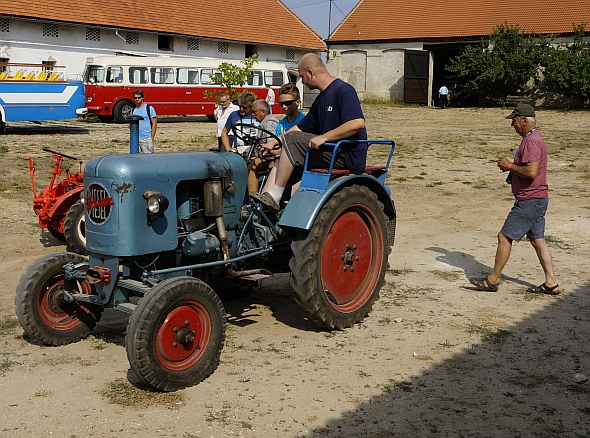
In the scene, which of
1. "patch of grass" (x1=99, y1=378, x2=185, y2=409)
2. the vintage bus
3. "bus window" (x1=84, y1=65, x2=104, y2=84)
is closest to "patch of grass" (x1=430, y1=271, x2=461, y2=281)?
"patch of grass" (x1=99, y1=378, x2=185, y2=409)

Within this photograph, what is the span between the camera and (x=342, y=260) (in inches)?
225

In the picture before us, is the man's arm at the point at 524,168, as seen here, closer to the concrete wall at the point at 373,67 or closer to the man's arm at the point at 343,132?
the man's arm at the point at 343,132

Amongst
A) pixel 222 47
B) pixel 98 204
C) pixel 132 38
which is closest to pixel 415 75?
pixel 222 47

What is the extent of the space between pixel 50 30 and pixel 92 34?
1675mm

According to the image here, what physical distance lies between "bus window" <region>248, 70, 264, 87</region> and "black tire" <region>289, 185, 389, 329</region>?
Answer: 22.8m

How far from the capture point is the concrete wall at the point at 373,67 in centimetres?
3672

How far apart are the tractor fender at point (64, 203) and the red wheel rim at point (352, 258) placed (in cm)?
413

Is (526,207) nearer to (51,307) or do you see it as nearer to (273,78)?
(51,307)

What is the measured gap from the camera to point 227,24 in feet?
111

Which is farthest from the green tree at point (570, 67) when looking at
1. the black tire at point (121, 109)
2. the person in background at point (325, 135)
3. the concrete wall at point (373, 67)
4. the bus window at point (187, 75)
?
the person in background at point (325, 135)

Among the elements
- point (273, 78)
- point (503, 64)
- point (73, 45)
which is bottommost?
point (273, 78)

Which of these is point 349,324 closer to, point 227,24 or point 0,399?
point 0,399

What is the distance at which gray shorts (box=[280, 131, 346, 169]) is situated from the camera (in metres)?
5.56

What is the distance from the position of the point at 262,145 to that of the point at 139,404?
7.57 feet
